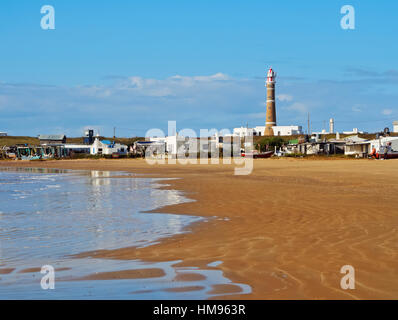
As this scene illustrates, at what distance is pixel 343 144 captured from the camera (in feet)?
206

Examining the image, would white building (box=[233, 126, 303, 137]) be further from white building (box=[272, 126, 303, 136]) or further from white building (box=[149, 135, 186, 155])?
white building (box=[149, 135, 186, 155])

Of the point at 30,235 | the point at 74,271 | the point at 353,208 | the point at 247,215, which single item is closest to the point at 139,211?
the point at 247,215

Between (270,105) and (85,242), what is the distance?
102442 mm

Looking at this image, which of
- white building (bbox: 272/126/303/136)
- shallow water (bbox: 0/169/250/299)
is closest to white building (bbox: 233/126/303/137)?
white building (bbox: 272/126/303/136)

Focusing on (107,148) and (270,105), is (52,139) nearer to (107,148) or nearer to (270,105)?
(107,148)

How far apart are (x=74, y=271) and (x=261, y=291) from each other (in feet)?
8.88

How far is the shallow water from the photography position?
534 centimetres

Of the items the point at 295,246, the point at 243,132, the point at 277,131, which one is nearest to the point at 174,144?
the point at 243,132

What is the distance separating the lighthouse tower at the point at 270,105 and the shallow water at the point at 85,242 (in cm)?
9249

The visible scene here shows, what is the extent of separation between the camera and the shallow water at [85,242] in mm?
5344

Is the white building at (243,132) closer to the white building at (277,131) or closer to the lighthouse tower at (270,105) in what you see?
the white building at (277,131)

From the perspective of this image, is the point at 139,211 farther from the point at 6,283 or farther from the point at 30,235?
the point at 6,283

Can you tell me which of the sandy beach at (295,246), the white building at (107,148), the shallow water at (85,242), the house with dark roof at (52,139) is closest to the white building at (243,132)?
the white building at (107,148)
